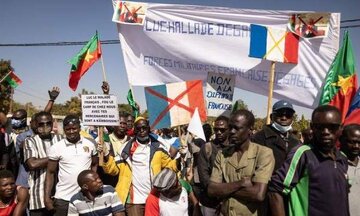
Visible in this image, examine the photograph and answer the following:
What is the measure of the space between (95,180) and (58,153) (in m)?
0.64

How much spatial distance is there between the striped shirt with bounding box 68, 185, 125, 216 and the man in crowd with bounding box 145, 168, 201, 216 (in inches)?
14.9

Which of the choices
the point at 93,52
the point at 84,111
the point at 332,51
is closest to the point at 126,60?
the point at 93,52

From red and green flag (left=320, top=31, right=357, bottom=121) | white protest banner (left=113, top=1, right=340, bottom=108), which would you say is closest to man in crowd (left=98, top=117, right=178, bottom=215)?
white protest banner (left=113, top=1, right=340, bottom=108)

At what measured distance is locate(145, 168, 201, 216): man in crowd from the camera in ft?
12.2

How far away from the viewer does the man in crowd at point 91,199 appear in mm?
3789

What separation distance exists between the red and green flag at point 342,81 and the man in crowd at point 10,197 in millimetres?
4857

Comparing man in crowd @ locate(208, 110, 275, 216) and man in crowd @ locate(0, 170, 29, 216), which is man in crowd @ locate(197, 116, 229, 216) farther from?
man in crowd @ locate(0, 170, 29, 216)

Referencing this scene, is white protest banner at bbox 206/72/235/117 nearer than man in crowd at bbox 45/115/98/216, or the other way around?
man in crowd at bbox 45/115/98/216

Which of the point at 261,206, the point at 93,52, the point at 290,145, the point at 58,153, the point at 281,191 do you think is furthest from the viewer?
the point at 93,52

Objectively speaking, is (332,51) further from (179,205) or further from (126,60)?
(179,205)

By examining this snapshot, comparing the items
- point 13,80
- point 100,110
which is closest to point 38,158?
point 100,110

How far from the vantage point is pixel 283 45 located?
6.02 metres

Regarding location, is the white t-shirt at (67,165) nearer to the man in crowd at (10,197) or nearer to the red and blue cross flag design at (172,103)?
the man in crowd at (10,197)

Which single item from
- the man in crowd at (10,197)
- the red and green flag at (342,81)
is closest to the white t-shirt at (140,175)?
the man in crowd at (10,197)
